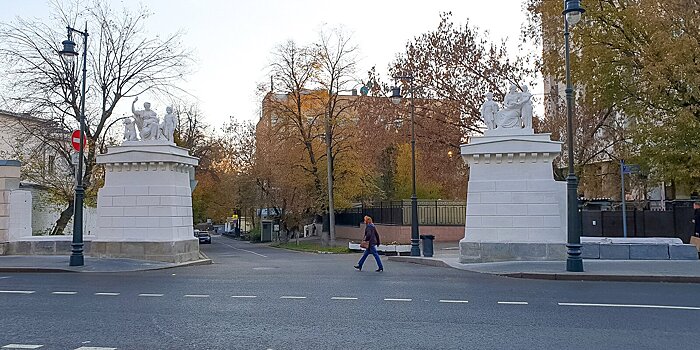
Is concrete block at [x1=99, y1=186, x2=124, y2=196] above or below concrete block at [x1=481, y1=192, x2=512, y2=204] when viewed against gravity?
above

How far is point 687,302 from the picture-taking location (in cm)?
1122

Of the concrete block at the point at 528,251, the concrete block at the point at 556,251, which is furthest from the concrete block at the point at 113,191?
the concrete block at the point at 556,251

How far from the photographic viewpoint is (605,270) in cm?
1608

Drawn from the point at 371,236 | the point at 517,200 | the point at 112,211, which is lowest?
the point at 371,236

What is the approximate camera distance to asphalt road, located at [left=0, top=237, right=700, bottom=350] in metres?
8.04

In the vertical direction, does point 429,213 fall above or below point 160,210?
below

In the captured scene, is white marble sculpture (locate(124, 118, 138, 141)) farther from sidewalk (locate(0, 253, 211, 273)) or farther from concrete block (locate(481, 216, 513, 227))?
concrete block (locate(481, 216, 513, 227))

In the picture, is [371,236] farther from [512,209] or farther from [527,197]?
[527,197]

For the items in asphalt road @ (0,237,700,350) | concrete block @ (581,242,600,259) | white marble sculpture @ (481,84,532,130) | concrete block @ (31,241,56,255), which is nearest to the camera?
asphalt road @ (0,237,700,350)

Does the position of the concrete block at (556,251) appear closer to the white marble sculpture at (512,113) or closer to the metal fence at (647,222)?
the white marble sculpture at (512,113)

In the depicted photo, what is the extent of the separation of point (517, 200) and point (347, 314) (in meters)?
9.84

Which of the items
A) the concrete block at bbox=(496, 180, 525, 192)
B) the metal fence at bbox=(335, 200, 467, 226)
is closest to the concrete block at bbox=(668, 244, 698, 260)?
the concrete block at bbox=(496, 180, 525, 192)

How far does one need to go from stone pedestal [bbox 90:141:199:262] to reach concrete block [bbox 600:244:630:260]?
13.4 m

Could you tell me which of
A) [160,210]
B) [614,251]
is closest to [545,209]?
[614,251]
